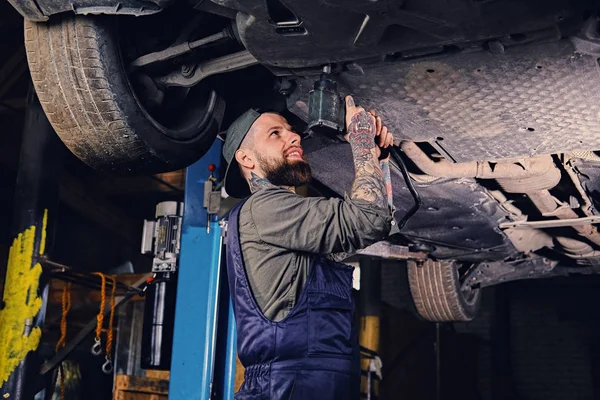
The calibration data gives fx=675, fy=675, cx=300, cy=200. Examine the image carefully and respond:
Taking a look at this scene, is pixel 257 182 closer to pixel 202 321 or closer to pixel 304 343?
pixel 304 343

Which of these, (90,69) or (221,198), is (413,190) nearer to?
(221,198)

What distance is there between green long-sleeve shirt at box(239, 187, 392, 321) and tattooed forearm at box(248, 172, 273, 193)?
0.14 meters

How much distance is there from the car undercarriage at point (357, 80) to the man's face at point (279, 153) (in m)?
0.09

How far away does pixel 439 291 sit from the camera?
3.81 meters

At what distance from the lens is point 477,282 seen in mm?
4031

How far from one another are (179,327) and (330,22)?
1651 millimetres

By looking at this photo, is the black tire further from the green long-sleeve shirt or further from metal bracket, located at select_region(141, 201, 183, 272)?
metal bracket, located at select_region(141, 201, 183, 272)

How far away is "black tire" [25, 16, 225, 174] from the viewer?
1.77 metres

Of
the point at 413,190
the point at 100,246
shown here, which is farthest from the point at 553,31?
the point at 100,246

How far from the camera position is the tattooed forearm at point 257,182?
2027 millimetres

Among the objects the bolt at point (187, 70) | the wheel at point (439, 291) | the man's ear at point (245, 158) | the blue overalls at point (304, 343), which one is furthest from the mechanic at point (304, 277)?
the wheel at point (439, 291)

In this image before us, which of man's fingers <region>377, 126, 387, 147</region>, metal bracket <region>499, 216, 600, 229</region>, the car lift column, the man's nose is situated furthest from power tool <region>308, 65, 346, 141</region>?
the car lift column

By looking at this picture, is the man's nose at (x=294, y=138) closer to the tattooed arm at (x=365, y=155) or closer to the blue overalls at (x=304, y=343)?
the tattooed arm at (x=365, y=155)

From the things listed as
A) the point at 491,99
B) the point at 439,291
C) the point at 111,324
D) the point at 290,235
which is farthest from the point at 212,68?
the point at 439,291
